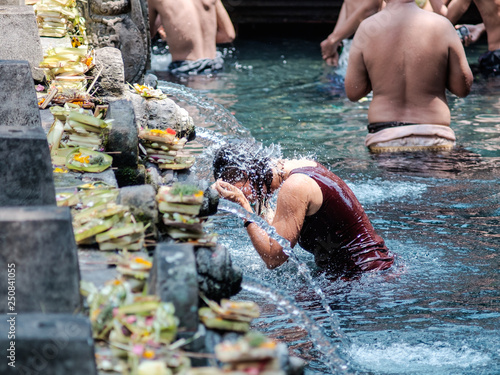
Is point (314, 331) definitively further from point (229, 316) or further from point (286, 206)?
point (229, 316)

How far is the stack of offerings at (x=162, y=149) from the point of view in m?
3.81

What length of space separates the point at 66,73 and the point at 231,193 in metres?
Result: 1.52

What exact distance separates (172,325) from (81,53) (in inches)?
116

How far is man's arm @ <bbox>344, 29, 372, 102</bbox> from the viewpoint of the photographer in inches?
252

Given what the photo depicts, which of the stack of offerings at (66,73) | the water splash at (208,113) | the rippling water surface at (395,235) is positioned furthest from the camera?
the water splash at (208,113)

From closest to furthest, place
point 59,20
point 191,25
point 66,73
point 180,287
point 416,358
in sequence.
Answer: point 180,287 → point 416,358 → point 66,73 → point 59,20 → point 191,25

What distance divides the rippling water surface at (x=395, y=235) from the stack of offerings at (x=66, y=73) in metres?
0.97

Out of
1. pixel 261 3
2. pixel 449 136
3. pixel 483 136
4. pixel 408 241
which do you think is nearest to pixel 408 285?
pixel 408 241

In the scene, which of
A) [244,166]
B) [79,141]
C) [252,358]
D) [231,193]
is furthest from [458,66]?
[252,358]

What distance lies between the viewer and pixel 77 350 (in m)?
1.91

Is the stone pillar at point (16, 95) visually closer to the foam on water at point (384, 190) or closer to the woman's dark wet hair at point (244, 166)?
the woman's dark wet hair at point (244, 166)

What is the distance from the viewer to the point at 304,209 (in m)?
3.66

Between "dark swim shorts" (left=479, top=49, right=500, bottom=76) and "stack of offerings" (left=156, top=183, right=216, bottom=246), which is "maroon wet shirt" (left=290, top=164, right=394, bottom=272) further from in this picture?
"dark swim shorts" (left=479, top=49, right=500, bottom=76)

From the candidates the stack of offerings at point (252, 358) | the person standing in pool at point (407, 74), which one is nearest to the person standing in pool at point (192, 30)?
the person standing in pool at point (407, 74)
